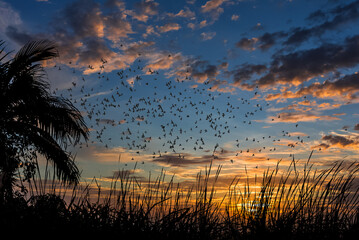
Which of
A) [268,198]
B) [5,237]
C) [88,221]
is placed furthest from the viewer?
[268,198]

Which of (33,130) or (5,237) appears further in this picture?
(33,130)

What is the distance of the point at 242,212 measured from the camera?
5344mm

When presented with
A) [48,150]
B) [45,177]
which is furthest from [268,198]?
[48,150]

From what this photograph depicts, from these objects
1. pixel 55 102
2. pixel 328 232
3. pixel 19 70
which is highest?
pixel 19 70

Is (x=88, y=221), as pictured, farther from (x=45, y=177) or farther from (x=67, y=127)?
(x=67, y=127)

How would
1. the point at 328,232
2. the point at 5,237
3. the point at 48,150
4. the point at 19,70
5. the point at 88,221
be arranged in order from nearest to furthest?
the point at 5,237, the point at 88,221, the point at 328,232, the point at 19,70, the point at 48,150

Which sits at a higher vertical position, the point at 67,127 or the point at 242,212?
the point at 67,127

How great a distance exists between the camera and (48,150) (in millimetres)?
10656

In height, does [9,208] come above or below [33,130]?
below

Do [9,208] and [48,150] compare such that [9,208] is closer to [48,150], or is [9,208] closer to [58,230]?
[58,230]

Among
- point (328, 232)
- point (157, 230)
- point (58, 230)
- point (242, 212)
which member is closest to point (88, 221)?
point (58, 230)

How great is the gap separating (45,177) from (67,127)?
6.45m

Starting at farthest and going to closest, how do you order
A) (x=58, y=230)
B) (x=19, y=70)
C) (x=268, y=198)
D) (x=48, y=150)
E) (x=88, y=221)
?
(x=48, y=150), (x=19, y=70), (x=268, y=198), (x=88, y=221), (x=58, y=230)

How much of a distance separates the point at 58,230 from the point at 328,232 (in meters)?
3.64
